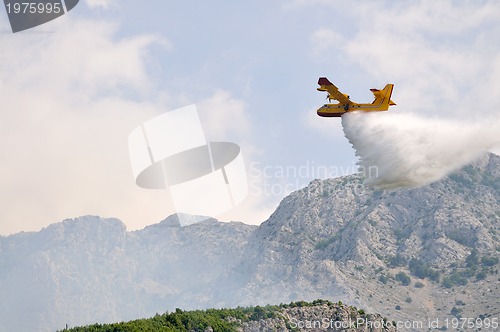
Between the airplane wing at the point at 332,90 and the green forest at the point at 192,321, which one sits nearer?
the airplane wing at the point at 332,90

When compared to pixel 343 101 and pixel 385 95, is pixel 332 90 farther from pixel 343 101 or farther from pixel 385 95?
pixel 385 95

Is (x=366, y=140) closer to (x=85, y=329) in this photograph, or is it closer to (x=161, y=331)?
(x=161, y=331)

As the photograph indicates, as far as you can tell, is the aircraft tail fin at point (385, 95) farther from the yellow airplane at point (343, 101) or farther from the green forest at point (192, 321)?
the green forest at point (192, 321)

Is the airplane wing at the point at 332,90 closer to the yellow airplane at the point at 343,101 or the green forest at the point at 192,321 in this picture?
the yellow airplane at the point at 343,101

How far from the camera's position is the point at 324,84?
112312 mm

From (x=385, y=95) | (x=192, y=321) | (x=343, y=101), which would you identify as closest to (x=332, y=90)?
(x=343, y=101)

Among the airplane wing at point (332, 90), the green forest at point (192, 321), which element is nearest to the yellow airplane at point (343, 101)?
the airplane wing at point (332, 90)

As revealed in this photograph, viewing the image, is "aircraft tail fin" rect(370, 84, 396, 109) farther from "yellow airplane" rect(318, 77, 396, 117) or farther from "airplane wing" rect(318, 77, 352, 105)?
"airplane wing" rect(318, 77, 352, 105)

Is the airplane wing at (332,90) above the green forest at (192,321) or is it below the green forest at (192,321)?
above

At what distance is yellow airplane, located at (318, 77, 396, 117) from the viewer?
367 ft

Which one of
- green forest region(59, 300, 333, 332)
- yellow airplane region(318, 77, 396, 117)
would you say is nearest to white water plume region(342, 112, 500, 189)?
yellow airplane region(318, 77, 396, 117)

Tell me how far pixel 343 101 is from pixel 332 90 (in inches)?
101

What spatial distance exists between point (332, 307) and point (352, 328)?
799 centimetres

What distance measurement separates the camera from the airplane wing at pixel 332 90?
111500 millimetres
